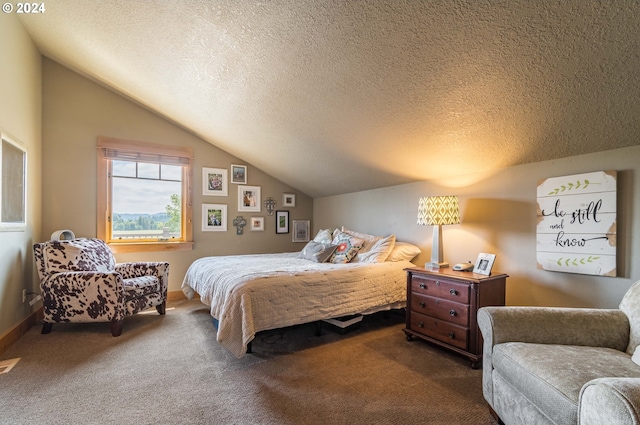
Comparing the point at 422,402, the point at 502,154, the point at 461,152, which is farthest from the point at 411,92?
the point at 422,402

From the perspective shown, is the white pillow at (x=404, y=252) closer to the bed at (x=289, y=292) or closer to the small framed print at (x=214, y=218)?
the bed at (x=289, y=292)

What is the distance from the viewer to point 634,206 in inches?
75.8

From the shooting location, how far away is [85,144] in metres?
3.92

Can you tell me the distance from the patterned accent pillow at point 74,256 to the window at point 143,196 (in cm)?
63

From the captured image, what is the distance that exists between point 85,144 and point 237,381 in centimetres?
375

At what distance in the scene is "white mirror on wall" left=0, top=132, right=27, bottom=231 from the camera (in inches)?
102

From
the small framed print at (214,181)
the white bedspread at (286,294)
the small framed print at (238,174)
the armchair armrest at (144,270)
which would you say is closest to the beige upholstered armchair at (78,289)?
the armchair armrest at (144,270)

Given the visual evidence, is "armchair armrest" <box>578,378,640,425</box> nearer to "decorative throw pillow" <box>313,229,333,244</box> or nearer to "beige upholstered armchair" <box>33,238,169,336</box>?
"decorative throw pillow" <box>313,229,333,244</box>

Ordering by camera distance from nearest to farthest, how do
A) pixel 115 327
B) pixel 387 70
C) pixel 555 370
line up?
pixel 555 370
pixel 387 70
pixel 115 327

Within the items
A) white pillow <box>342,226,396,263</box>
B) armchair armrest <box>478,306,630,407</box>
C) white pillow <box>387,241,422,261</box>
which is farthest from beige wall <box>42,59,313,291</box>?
armchair armrest <box>478,306,630,407</box>

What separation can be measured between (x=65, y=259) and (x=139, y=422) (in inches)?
88.5

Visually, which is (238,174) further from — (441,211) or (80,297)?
(441,211)

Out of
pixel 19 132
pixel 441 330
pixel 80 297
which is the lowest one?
pixel 441 330

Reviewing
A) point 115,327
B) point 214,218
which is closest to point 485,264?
point 115,327
